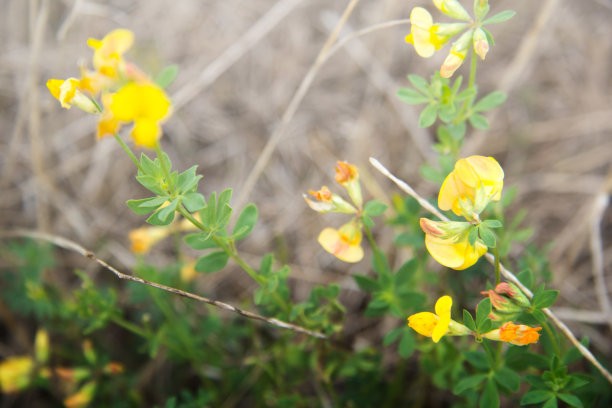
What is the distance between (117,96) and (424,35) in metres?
1.08

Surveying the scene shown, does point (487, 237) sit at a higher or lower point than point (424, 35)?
lower

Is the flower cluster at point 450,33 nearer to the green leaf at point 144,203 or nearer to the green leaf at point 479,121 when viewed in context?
the green leaf at point 479,121

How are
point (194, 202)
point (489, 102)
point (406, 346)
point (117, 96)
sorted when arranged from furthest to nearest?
1. point (406, 346)
2. point (489, 102)
3. point (194, 202)
4. point (117, 96)

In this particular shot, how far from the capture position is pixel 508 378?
6.05 ft

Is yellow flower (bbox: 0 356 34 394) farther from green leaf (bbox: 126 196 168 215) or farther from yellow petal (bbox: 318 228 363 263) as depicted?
yellow petal (bbox: 318 228 363 263)

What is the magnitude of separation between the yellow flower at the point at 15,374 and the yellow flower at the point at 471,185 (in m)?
2.49

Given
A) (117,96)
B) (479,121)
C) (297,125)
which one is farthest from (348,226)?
(297,125)

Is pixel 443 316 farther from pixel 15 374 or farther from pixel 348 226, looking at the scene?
pixel 15 374

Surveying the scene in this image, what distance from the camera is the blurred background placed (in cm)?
337

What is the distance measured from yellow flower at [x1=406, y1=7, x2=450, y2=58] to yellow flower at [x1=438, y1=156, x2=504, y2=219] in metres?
0.43

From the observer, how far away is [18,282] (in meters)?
3.03

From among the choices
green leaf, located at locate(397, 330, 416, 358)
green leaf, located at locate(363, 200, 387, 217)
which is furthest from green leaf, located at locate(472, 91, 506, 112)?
green leaf, located at locate(397, 330, 416, 358)

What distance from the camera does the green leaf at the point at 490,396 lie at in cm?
184

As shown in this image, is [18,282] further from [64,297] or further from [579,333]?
[579,333]
